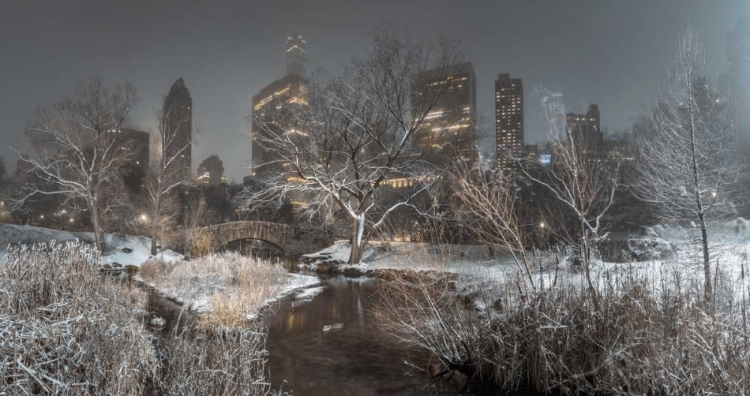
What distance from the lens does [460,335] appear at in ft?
23.2

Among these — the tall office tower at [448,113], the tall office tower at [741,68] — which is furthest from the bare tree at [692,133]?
the tall office tower at [448,113]

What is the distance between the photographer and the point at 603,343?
5824 mm

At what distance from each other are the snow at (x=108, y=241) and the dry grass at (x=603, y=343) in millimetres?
21429

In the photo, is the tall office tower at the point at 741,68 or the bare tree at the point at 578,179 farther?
the tall office tower at the point at 741,68

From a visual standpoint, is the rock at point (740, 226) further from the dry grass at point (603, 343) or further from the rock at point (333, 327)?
the rock at point (333, 327)

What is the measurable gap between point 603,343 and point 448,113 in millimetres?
18392

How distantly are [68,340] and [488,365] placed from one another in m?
5.79

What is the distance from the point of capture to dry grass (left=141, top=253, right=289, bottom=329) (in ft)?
38.4

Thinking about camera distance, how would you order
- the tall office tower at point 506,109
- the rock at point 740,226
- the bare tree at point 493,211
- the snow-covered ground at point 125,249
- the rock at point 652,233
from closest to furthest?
the bare tree at point 493,211 → the rock at point 652,233 → the snow-covered ground at point 125,249 → the rock at point 740,226 → the tall office tower at point 506,109

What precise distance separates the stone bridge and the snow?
3.11 m

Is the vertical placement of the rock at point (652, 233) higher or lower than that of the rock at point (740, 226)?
lower

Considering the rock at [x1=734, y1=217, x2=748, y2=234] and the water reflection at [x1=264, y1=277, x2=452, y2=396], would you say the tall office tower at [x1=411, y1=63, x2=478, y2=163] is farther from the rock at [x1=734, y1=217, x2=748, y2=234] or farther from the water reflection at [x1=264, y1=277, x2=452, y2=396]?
the water reflection at [x1=264, y1=277, x2=452, y2=396]

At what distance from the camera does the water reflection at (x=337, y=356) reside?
709 cm

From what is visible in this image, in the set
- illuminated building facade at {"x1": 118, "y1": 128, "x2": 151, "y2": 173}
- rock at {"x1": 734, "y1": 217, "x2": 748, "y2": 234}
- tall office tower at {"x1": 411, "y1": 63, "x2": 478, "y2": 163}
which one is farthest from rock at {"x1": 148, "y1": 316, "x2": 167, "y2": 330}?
rock at {"x1": 734, "y1": 217, "x2": 748, "y2": 234}
